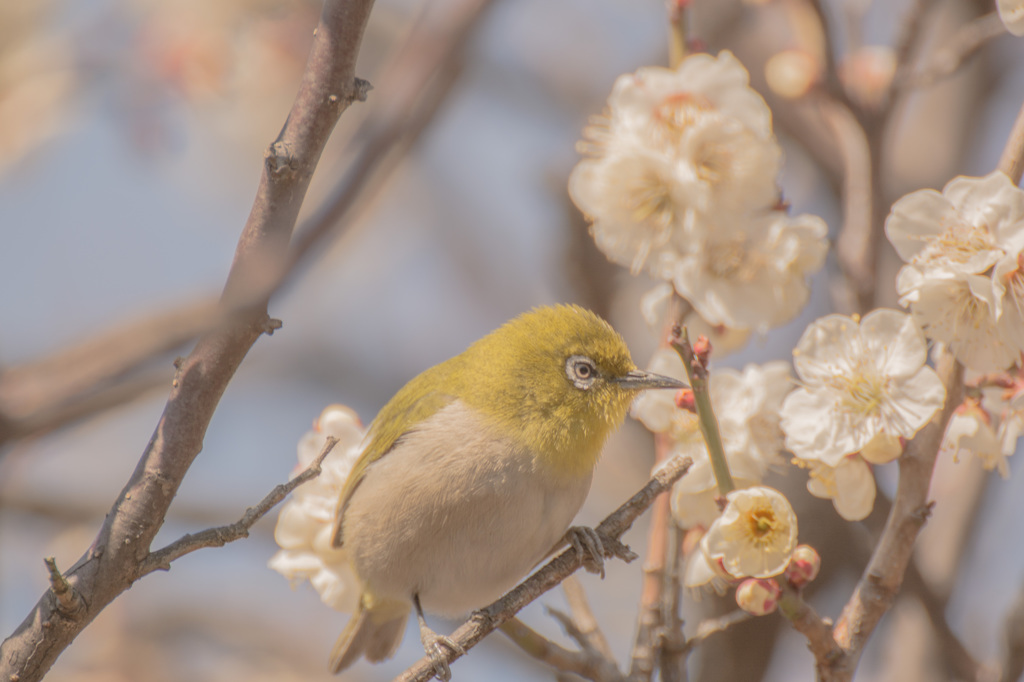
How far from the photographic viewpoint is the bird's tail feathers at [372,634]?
3719 millimetres

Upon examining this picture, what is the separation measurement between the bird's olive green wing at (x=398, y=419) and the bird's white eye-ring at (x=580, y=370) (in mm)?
443

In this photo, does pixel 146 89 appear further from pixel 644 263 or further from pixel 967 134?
pixel 967 134

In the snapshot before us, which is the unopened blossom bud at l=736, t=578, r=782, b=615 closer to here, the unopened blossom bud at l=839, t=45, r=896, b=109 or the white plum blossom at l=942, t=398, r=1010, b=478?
the white plum blossom at l=942, t=398, r=1010, b=478

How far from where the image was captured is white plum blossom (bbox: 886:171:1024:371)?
2.13 meters

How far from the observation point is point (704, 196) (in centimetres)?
275

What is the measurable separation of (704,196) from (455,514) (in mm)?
1288

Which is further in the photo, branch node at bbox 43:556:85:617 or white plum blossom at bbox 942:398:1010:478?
white plum blossom at bbox 942:398:1010:478

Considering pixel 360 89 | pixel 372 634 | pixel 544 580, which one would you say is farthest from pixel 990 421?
pixel 372 634

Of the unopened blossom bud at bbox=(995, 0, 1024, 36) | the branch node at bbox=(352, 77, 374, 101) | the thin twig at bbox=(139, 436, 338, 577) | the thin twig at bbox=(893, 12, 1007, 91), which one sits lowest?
the unopened blossom bud at bbox=(995, 0, 1024, 36)

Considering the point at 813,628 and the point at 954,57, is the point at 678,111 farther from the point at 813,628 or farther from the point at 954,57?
the point at 813,628

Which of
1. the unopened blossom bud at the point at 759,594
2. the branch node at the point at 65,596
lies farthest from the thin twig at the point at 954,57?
the branch node at the point at 65,596

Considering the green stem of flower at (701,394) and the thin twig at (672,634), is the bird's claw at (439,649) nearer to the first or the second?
the thin twig at (672,634)

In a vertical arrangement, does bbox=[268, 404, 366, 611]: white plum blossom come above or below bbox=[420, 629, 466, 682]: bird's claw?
above

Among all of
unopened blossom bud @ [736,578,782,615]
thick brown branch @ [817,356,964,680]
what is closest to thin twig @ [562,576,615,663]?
unopened blossom bud @ [736,578,782,615]
